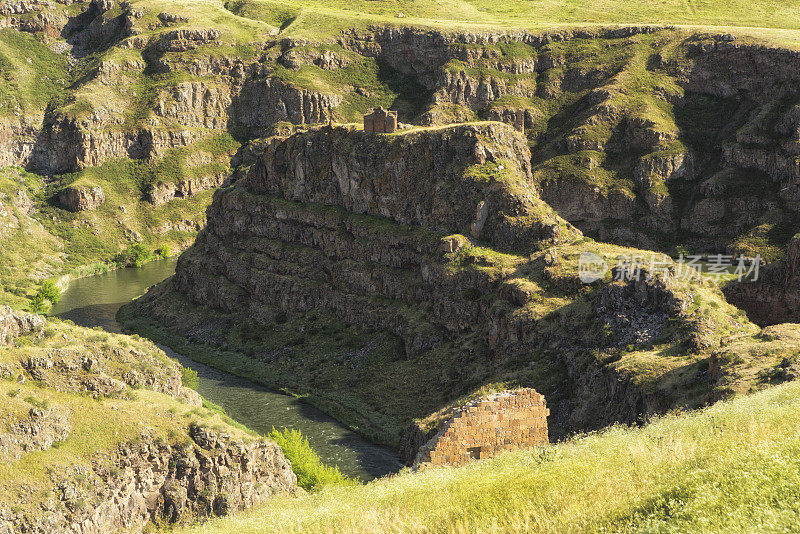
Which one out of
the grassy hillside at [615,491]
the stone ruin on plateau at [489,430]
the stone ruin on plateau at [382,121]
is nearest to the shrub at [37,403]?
the stone ruin on plateau at [489,430]

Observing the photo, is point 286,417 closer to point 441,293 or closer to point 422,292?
point 441,293

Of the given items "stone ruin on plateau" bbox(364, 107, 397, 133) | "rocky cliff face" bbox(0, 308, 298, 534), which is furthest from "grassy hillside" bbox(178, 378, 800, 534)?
"stone ruin on plateau" bbox(364, 107, 397, 133)

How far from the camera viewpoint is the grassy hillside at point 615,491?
59.0ft

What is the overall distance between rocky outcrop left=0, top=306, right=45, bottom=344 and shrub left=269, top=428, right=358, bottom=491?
86.2ft

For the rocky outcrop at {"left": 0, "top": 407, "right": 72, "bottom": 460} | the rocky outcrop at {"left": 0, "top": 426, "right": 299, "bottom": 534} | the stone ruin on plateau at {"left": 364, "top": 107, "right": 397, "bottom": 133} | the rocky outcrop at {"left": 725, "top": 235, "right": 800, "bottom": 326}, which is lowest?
the rocky outcrop at {"left": 0, "top": 426, "right": 299, "bottom": 534}

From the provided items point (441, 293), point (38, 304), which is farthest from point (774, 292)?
point (38, 304)

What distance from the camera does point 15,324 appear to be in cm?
6347

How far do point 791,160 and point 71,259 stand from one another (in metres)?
183

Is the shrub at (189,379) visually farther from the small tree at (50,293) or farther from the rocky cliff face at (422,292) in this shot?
the small tree at (50,293)

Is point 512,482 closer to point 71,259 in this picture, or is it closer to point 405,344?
point 405,344

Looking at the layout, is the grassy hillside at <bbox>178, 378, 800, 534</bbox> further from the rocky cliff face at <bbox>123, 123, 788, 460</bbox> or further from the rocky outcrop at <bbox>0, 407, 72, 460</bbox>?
the rocky cliff face at <bbox>123, 123, 788, 460</bbox>

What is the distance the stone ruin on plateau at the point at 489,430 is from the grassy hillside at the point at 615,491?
13.4 metres

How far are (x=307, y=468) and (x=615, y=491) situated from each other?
5375 centimetres

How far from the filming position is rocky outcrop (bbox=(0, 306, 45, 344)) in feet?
203
